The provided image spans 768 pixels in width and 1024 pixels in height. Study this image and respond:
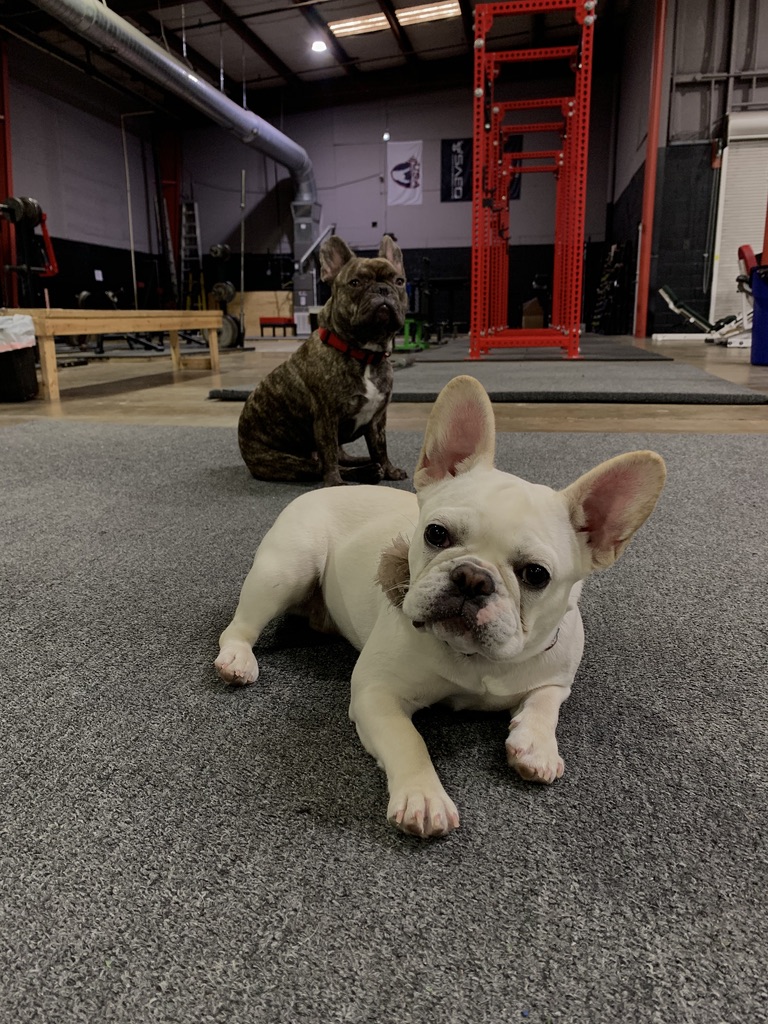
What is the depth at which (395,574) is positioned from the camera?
0.94 m

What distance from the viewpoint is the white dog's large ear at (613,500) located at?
0.87m

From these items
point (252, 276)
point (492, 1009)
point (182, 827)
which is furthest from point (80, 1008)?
point (252, 276)

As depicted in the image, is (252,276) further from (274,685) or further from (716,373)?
(274,685)

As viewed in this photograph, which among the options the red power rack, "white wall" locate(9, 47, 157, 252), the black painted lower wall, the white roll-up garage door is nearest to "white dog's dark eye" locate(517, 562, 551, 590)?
the red power rack

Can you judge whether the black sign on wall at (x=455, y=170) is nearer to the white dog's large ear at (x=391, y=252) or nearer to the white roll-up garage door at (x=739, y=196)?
the white roll-up garage door at (x=739, y=196)

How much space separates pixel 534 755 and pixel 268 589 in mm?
498

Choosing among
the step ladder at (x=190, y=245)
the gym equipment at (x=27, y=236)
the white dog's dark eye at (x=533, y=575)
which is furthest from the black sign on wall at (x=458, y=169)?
the white dog's dark eye at (x=533, y=575)

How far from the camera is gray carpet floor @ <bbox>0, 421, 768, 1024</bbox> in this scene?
58 cm

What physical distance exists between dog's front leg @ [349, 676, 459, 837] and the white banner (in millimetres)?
14237

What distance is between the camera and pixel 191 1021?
0.55 metres

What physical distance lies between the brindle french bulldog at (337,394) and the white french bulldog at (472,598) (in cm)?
141

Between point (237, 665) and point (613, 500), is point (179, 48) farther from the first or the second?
point (613, 500)

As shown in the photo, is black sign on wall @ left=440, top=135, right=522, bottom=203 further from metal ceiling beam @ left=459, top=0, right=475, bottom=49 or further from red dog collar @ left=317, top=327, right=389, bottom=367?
red dog collar @ left=317, top=327, right=389, bottom=367

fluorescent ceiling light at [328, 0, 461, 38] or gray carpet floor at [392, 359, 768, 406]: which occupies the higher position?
fluorescent ceiling light at [328, 0, 461, 38]
